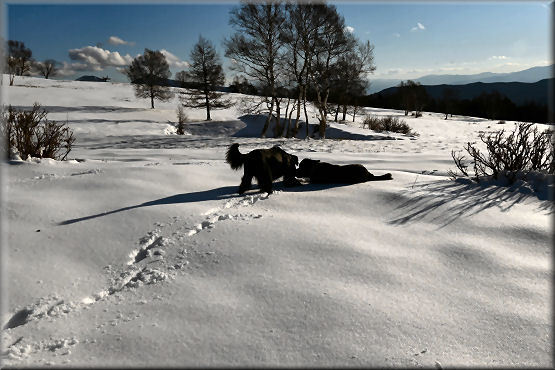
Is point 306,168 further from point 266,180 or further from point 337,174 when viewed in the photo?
point 266,180

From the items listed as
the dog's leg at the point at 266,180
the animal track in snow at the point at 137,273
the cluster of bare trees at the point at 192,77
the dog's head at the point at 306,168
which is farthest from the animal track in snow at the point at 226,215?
the cluster of bare trees at the point at 192,77

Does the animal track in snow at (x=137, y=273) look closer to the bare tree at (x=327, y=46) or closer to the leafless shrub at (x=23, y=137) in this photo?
the leafless shrub at (x=23, y=137)

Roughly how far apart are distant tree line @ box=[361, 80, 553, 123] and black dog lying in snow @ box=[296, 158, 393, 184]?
4153 centimetres

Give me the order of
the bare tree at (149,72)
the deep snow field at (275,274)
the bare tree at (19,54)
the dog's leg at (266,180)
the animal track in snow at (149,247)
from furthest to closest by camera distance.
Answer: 1. the bare tree at (19,54)
2. the bare tree at (149,72)
3. the dog's leg at (266,180)
4. the animal track in snow at (149,247)
5. the deep snow field at (275,274)

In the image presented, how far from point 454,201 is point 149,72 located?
108 ft

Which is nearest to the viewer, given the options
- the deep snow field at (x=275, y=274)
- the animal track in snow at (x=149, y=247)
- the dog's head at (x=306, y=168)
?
the deep snow field at (x=275, y=274)

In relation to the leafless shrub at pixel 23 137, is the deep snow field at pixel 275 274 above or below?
below

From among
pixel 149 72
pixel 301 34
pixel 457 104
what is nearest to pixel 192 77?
pixel 149 72

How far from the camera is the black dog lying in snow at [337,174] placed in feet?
15.0

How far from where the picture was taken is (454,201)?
12.4 feet

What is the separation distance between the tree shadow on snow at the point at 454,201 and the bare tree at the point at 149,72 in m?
32.0

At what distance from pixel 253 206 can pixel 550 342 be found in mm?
2784

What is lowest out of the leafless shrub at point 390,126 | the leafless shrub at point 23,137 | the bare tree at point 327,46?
the leafless shrub at point 23,137

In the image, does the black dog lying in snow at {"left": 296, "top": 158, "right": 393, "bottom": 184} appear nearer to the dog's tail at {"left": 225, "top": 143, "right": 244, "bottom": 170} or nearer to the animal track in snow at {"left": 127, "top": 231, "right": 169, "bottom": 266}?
the dog's tail at {"left": 225, "top": 143, "right": 244, "bottom": 170}
